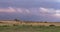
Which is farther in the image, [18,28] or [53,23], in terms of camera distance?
[53,23]

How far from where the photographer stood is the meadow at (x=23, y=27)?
2169 cm

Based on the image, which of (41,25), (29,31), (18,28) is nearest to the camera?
(29,31)

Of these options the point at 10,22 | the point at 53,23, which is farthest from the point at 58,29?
the point at 10,22

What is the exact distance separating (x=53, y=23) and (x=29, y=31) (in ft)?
15.2

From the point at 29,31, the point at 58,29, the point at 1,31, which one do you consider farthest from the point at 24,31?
the point at 58,29

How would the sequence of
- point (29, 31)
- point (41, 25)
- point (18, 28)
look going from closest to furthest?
1. point (29, 31)
2. point (18, 28)
3. point (41, 25)

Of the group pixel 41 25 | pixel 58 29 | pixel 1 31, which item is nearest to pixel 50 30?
pixel 58 29

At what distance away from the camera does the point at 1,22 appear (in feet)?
79.9

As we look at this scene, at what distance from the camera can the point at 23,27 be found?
23.5 meters

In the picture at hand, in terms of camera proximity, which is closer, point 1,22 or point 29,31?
point 29,31

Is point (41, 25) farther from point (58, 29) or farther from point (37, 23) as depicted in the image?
point (58, 29)

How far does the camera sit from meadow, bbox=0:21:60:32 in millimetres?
21691

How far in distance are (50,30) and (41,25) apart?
8.79 feet

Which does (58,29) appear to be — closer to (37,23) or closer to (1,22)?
(37,23)
